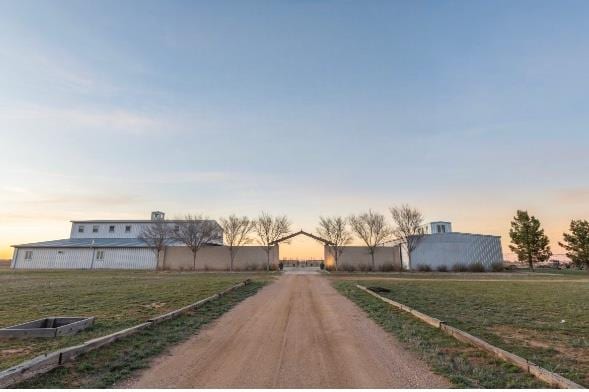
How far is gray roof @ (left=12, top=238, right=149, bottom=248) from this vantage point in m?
47.2

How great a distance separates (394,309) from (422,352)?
5904 mm

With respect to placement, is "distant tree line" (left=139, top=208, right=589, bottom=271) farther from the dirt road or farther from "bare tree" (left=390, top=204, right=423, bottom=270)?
the dirt road

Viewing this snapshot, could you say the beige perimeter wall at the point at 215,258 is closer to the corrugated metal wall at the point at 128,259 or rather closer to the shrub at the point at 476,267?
the corrugated metal wall at the point at 128,259

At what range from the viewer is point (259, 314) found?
11578mm

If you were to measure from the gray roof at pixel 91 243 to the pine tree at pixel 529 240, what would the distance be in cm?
5332

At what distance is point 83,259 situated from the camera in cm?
4706

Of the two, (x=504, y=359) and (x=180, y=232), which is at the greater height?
(x=180, y=232)

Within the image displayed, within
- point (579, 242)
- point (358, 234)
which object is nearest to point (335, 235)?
point (358, 234)

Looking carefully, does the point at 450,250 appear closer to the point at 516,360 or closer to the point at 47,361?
the point at 516,360

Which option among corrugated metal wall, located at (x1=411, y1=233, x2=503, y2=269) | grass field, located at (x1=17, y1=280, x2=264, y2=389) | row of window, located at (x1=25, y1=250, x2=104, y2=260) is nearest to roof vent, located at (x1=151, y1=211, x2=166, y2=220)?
row of window, located at (x1=25, y1=250, x2=104, y2=260)

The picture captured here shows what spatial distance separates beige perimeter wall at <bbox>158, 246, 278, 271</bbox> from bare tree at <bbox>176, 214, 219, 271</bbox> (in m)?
1.05

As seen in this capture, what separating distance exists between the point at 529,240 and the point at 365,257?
23.7 m

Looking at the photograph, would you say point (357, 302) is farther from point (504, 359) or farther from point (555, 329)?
point (504, 359)

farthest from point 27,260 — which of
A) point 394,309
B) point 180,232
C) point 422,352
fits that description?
point 422,352
